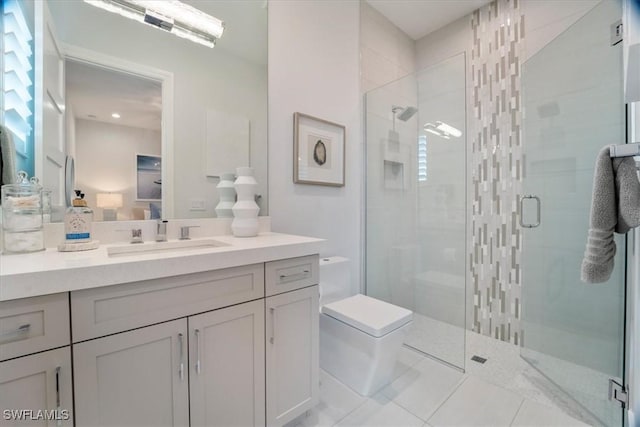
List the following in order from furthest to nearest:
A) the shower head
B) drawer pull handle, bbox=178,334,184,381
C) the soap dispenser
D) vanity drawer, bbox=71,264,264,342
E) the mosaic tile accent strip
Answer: the shower head → the mosaic tile accent strip → the soap dispenser → drawer pull handle, bbox=178,334,184,381 → vanity drawer, bbox=71,264,264,342

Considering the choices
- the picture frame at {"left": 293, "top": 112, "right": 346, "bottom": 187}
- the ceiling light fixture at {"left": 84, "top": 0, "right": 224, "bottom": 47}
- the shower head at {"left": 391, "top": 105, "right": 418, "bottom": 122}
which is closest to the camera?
the ceiling light fixture at {"left": 84, "top": 0, "right": 224, "bottom": 47}

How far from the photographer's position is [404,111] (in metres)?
2.32

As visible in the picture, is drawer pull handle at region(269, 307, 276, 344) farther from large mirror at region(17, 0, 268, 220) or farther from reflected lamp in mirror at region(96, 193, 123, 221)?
reflected lamp in mirror at region(96, 193, 123, 221)

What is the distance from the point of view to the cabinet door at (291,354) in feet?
3.91

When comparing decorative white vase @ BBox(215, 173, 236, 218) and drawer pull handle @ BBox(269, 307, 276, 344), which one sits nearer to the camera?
drawer pull handle @ BBox(269, 307, 276, 344)

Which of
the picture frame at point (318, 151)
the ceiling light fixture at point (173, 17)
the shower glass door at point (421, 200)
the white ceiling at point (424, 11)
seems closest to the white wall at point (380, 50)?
the white ceiling at point (424, 11)

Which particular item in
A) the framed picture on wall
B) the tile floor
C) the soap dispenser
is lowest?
the tile floor

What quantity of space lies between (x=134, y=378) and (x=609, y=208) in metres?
1.62

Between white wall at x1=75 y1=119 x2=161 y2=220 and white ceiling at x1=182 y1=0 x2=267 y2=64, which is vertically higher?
white ceiling at x1=182 y1=0 x2=267 y2=64

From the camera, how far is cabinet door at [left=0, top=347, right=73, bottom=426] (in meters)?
0.70

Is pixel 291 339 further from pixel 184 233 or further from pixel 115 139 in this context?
pixel 115 139

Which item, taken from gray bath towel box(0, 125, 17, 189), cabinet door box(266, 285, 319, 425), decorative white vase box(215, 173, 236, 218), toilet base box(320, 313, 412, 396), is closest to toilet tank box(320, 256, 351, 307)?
toilet base box(320, 313, 412, 396)

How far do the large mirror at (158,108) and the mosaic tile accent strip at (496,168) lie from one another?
5.90ft

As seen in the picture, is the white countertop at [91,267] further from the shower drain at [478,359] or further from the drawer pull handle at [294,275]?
the shower drain at [478,359]
